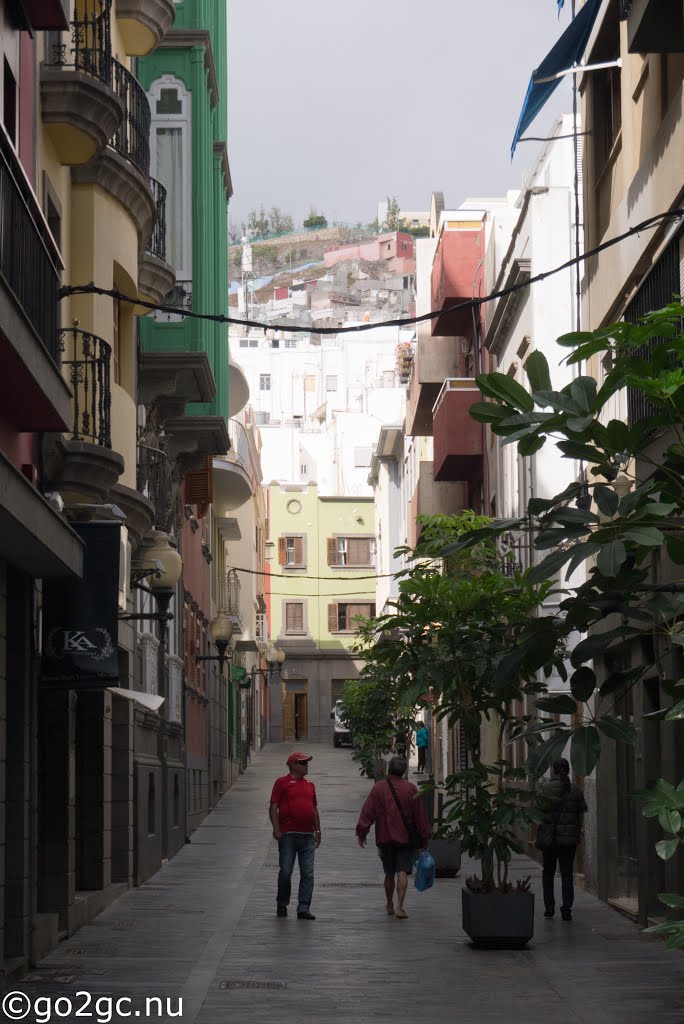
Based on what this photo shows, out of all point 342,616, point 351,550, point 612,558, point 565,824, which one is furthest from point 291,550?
point 612,558

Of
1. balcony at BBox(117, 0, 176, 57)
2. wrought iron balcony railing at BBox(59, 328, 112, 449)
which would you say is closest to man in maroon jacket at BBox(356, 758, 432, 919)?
wrought iron balcony railing at BBox(59, 328, 112, 449)

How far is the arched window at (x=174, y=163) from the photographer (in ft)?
81.3

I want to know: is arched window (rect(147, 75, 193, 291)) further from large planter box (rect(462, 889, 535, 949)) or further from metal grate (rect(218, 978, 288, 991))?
metal grate (rect(218, 978, 288, 991))

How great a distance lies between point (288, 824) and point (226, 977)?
484 centimetres

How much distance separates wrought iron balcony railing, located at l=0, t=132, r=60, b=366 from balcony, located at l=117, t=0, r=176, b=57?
628 centimetres

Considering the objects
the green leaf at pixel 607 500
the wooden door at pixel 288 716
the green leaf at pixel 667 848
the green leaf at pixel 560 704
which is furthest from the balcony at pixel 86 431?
the wooden door at pixel 288 716

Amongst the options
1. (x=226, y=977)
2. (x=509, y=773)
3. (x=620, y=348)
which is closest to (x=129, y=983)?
(x=226, y=977)

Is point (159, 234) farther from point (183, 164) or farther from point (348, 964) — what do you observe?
point (348, 964)

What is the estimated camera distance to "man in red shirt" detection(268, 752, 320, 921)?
18422mm

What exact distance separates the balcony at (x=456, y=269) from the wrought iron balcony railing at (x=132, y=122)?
52.9 ft

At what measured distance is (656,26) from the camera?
13.1 meters

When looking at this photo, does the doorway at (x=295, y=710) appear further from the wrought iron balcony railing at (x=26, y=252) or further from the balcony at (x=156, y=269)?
the wrought iron balcony railing at (x=26, y=252)

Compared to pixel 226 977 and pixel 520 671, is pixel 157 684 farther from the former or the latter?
pixel 520 671

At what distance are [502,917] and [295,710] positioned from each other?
75.6 meters
